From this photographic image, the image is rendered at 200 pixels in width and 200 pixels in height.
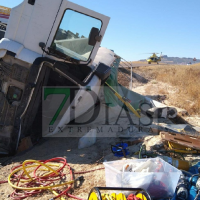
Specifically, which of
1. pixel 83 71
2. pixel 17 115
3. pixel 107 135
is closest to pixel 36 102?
pixel 17 115

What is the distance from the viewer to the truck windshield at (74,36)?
4.04m

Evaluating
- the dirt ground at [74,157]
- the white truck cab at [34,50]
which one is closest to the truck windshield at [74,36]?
the white truck cab at [34,50]

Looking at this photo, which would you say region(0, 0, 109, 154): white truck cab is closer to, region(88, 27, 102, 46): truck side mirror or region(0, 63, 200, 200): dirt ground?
region(88, 27, 102, 46): truck side mirror

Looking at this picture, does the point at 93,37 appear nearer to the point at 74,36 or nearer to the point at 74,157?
the point at 74,36

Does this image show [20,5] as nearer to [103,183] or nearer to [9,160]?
[9,160]

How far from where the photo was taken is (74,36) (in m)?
4.23

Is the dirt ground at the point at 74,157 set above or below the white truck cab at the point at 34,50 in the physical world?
below

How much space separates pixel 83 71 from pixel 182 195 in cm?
313

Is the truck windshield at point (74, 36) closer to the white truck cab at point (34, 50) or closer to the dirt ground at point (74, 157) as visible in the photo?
the white truck cab at point (34, 50)

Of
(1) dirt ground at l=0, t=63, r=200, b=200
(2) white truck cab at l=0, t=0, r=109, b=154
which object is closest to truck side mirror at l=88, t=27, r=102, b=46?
(2) white truck cab at l=0, t=0, r=109, b=154

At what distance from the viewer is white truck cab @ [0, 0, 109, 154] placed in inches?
153

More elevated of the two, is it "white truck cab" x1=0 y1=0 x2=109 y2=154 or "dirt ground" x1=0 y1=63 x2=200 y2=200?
"white truck cab" x1=0 y1=0 x2=109 y2=154

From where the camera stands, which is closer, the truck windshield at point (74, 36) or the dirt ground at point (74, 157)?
the dirt ground at point (74, 157)

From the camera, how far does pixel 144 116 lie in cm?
605
